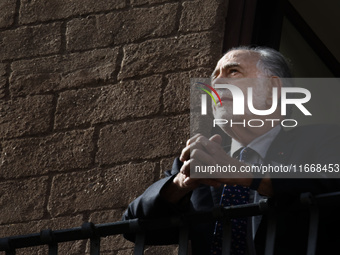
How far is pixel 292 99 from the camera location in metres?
4.12

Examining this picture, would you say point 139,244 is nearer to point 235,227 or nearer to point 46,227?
point 235,227

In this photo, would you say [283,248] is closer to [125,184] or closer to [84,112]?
[125,184]

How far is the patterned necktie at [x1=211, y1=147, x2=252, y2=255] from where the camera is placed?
3.32m

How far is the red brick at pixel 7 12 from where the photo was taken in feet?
18.3

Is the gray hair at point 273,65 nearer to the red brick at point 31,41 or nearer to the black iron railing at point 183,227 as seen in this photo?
the black iron railing at point 183,227

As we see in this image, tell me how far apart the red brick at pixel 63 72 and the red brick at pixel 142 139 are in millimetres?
375

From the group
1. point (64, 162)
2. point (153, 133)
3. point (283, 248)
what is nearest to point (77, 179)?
point (64, 162)

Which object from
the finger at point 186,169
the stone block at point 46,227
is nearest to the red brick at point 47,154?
the stone block at point 46,227

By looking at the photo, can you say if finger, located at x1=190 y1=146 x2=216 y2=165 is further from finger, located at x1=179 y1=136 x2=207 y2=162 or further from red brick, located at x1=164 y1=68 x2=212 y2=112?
red brick, located at x1=164 y1=68 x2=212 y2=112

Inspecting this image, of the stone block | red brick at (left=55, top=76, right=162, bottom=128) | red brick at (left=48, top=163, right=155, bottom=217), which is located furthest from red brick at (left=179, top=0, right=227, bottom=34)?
the stone block

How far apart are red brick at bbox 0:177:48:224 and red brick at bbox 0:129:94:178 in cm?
5

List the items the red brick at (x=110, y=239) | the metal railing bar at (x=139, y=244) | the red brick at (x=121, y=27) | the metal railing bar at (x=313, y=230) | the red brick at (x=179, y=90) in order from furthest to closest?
the red brick at (x=121, y=27), the red brick at (x=179, y=90), the red brick at (x=110, y=239), the metal railing bar at (x=139, y=244), the metal railing bar at (x=313, y=230)

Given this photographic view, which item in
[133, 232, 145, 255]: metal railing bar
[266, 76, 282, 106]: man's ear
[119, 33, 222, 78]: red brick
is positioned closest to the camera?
[133, 232, 145, 255]: metal railing bar

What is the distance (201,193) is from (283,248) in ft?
1.50
